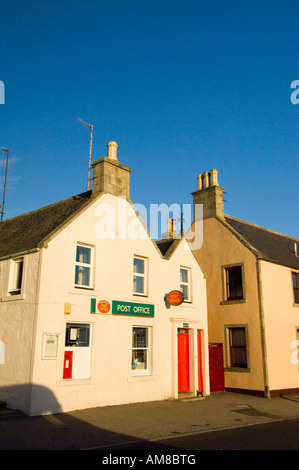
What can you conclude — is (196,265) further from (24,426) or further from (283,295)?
(24,426)

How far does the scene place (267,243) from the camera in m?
24.6

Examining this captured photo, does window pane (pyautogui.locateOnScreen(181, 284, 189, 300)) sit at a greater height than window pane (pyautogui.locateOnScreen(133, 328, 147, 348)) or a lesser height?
greater

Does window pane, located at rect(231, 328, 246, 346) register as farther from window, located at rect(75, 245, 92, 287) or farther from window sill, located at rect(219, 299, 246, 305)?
window, located at rect(75, 245, 92, 287)

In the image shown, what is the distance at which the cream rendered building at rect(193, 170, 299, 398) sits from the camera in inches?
793

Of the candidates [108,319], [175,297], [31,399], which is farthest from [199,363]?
[31,399]

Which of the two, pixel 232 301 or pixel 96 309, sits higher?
pixel 232 301

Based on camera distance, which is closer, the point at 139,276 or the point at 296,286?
the point at 139,276

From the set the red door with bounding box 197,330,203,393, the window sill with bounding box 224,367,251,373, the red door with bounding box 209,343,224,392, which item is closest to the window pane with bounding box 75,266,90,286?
the red door with bounding box 197,330,203,393

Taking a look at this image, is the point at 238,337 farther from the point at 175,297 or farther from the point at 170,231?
the point at 170,231

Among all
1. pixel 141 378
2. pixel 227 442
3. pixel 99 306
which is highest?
pixel 99 306

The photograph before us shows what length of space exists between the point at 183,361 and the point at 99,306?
5576mm

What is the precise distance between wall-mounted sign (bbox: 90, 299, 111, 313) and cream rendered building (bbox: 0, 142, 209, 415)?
0.04 metres

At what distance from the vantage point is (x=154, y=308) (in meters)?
17.8

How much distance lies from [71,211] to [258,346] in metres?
11.3
